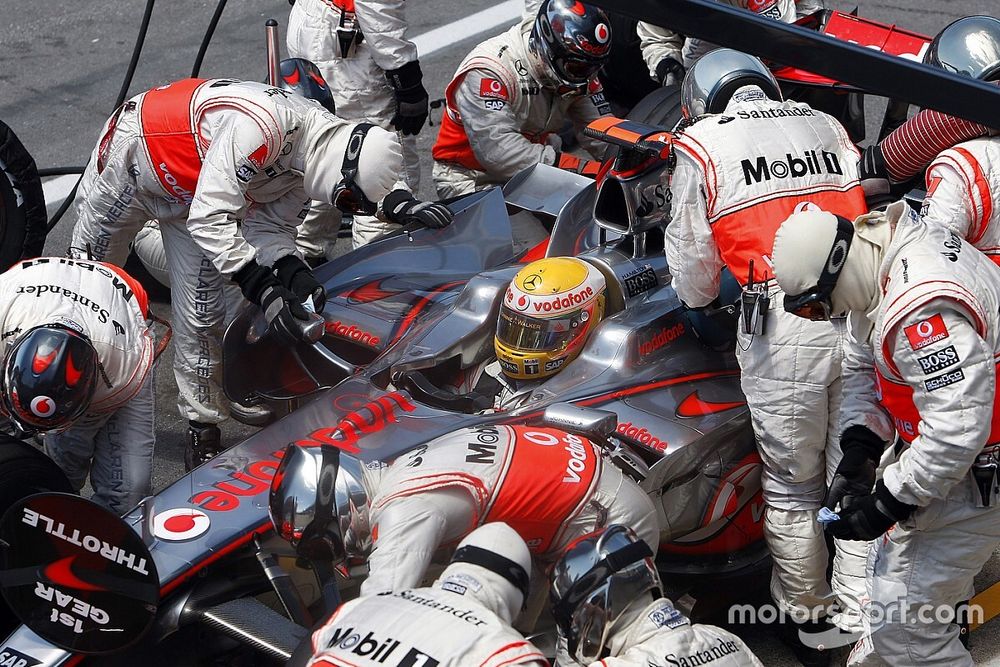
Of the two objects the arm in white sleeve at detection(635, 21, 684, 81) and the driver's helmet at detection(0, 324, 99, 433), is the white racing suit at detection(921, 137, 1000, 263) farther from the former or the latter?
the arm in white sleeve at detection(635, 21, 684, 81)

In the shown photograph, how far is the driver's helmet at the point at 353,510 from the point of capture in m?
3.54

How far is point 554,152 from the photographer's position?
255 inches

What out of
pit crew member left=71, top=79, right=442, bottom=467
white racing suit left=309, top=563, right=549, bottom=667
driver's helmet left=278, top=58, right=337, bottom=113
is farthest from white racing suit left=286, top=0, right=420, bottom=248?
white racing suit left=309, top=563, right=549, bottom=667

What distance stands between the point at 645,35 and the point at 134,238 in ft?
10.6

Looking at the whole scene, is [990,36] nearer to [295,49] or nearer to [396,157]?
Result: [396,157]

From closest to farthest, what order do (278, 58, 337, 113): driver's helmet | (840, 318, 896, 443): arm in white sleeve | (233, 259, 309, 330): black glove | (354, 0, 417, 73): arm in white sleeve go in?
(840, 318, 896, 443): arm in white sleeve → (233, 259, 309, 330): black glove → (278, 58, 337, 113): driver's helmet → (354, 0, 417, 73): arm in white sleeve

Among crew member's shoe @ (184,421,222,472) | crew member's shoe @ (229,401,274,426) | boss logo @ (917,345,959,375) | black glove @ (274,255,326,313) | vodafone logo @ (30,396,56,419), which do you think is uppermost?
boss logo @ (917,345,959,375)

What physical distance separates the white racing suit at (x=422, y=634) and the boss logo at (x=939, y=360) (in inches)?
53.1

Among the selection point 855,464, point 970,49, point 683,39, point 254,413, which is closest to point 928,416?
point 855,464

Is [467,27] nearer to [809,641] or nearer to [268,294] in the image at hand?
[268,294]

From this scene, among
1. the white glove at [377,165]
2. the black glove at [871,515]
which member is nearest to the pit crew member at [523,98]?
the white glove at [377,165]

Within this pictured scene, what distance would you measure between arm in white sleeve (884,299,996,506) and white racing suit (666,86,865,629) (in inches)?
33.7

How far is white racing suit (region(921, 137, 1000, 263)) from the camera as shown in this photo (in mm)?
4250

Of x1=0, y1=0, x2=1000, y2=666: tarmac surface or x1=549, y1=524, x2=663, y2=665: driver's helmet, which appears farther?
x1=0, y1=0, x2=1000, y2=666: tarmac surface
